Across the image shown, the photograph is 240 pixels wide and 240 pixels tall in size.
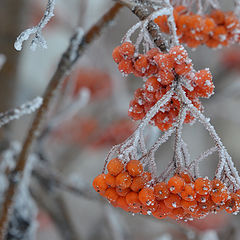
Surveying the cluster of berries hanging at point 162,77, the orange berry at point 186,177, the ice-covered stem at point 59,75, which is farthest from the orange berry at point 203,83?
the ice-covered stem at point 59,75

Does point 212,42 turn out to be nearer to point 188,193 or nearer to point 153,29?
point 153,29

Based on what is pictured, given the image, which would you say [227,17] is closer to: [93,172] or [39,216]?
[39,216]

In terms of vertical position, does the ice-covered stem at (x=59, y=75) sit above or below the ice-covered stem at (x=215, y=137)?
above

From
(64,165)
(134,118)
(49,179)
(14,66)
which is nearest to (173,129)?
(134,118)

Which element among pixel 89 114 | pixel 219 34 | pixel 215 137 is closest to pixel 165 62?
pixel 215 137

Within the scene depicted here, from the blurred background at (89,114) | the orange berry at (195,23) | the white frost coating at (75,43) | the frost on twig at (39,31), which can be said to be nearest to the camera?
the frost on twig at (39,31)

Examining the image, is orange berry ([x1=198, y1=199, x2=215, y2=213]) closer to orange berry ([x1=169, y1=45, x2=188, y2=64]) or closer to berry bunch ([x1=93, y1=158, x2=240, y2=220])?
berry bunch ([x1=93, y1=158, x2=240, y2=220])

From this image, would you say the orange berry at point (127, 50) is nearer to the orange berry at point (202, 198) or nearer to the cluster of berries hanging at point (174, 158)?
the cluster of berries hanging at point (174, 158)

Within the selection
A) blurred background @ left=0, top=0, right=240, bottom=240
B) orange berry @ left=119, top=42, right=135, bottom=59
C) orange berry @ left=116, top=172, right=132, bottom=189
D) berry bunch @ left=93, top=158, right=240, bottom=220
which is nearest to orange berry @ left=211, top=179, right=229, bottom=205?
berry bunch @ left=93, top=158, right=240, bottom=220
